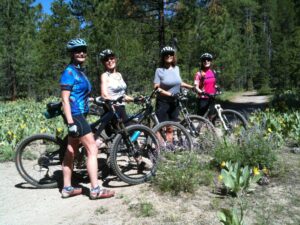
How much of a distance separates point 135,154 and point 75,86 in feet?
4.27

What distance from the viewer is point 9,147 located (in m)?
6.71

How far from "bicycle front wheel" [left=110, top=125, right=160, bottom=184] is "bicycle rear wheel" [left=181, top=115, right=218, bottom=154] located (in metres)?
0.81

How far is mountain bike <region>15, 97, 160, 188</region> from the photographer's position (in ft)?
16.2

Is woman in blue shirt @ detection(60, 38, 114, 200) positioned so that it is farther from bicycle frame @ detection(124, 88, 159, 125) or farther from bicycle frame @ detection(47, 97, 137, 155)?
bicycle frame @ detection(124, 88, 159, 125)

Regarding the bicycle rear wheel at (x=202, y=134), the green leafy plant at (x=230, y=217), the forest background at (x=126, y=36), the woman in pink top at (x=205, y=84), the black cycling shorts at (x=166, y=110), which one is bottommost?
the green leafy plant at (x=230, y=217)

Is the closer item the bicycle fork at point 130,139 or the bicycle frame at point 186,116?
the bicycle fork at point 130,139

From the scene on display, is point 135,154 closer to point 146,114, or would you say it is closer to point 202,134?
point 146,114

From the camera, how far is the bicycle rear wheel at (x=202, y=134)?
5.83m

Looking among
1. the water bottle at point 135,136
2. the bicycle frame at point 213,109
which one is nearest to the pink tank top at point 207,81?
the bicycle frame at point 213,109

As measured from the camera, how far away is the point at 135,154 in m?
5.13

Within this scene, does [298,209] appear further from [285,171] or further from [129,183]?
[129,183]

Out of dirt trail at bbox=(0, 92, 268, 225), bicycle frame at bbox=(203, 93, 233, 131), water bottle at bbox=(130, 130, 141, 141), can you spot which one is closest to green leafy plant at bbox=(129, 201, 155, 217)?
dirt trail at bbox=(0, 92, 268, 225)

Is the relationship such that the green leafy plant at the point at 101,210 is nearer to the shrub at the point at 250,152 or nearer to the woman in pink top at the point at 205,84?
Answer: the shrub at the point at 250,152

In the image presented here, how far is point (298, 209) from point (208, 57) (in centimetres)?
346
